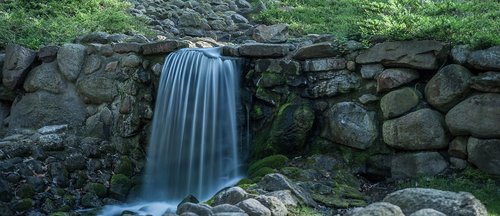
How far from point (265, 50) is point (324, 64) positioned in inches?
30.8

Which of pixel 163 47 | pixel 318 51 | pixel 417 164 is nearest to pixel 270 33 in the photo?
pixel 163 47

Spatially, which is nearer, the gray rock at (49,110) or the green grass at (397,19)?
the green grass at (397,19)

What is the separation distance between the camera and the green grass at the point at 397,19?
5.90 metres

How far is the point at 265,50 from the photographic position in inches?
264

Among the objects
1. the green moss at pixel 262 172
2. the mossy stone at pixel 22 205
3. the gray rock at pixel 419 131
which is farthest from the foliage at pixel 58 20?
the gray rock at pixel 419 131

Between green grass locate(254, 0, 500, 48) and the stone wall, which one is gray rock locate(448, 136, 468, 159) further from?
green grass locate(254, 0, 500, 48)

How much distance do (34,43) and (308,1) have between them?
20.6 feet

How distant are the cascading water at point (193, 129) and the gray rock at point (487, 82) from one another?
286 centimetres

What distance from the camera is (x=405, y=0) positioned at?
9102 millimetres

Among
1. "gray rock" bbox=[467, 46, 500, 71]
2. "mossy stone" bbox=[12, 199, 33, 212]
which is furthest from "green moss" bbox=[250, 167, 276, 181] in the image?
"mossy stone" bbox=[12, 199, 33, 212]

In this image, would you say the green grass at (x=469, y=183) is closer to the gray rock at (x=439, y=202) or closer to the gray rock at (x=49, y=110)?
the gray rock at (x=439, y=202)

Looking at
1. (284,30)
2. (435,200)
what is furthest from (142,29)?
(435,200)

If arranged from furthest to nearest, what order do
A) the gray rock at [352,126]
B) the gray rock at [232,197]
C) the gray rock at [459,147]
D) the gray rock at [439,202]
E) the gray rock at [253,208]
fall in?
the gray rock at [352,126] → the gray rock at [459,147] → the gray rock at [232,197] → the gray rock at [253,208] → the gray rock at [439,202]

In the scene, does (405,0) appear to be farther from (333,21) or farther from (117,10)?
(117,10)
